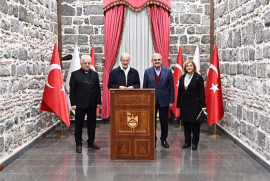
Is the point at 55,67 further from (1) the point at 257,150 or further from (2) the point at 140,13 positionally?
(1) the point at 257,150

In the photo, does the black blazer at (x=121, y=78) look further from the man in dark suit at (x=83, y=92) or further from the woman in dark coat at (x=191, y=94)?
the woman in dark coat at (x=191, y=94)

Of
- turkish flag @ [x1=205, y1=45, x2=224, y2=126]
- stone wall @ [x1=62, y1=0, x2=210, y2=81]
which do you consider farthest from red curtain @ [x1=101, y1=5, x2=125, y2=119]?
turkish flag @ [x1=205, y1=45, x2=224, y2=126]

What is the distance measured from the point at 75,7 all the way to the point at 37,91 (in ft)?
7.42

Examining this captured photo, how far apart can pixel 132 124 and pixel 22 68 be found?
72.4 inches

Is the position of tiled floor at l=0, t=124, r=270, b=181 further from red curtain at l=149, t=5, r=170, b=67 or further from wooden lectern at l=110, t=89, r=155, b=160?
red curtain at l=149, t=5, r=170, b=67

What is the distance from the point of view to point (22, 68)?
4.31 meters

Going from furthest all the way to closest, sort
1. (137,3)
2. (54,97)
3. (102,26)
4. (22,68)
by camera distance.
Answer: (102,26), (137,3), (54,97), (22,68)

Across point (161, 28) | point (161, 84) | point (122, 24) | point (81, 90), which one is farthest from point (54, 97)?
→ point (161, 28)

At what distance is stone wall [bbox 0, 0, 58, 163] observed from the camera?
3.75m

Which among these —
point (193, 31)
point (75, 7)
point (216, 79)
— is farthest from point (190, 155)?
point (75, 7)

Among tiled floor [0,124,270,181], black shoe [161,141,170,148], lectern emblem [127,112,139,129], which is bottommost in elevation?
tiled floor [0,124,270,181]

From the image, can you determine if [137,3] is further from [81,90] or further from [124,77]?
[81,90]

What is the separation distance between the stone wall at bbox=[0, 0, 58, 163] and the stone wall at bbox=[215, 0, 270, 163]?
3.28m

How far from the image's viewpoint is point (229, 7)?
5.22 meters
